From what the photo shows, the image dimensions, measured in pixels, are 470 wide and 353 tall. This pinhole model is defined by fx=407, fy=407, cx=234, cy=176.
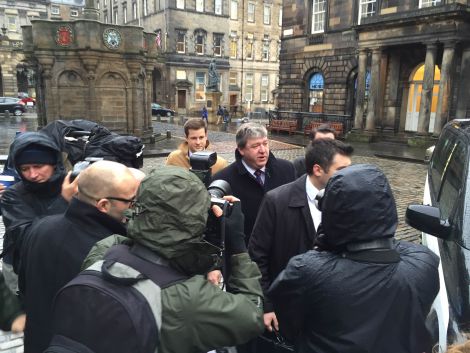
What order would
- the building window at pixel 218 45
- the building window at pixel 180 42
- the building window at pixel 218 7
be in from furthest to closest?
the building window at pixel 218 45
the building window at pixel 218 7
the building window at pixel 180 42

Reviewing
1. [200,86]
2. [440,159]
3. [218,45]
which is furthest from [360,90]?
[218,45]

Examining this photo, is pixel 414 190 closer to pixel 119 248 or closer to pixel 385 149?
pixel 385 149

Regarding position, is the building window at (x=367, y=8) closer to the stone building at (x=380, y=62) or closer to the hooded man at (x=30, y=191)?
the stone building at (x=380, y=62)

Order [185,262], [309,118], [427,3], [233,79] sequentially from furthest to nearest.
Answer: [233,79] → [309,118] → [427,3] → [185,262]

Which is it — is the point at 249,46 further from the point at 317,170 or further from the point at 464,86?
the point at 317,170

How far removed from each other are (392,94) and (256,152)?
69.2 feet

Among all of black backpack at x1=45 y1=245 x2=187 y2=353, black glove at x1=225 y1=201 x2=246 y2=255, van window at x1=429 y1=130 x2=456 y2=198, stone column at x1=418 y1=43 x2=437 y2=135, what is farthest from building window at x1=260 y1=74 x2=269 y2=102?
black backpack at x1=45 y1=245 x2=187 y2=353

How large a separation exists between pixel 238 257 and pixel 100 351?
739mm

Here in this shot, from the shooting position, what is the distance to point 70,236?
81.0 inches

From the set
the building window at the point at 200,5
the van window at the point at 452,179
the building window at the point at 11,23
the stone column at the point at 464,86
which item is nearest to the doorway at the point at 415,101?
the stone column at the point at 464,86

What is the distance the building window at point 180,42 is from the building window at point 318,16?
2656 cm

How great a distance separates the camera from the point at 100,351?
1338 mm

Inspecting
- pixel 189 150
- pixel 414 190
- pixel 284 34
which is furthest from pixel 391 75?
pixel 189 150

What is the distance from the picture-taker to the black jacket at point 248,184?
3.71 meters
